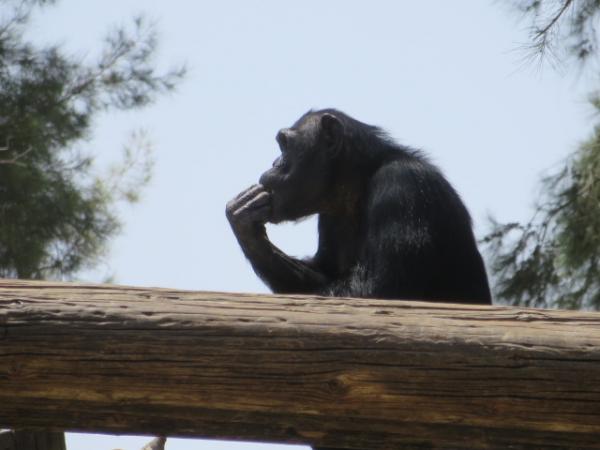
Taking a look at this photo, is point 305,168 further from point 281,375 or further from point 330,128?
point 281,375

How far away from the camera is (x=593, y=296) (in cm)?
834

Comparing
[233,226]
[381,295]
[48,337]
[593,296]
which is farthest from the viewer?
[593,296]

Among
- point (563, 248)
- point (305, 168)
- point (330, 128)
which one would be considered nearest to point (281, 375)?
point (305, 168)

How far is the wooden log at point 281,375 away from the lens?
292cm

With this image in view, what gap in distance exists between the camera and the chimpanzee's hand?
5.61 metres

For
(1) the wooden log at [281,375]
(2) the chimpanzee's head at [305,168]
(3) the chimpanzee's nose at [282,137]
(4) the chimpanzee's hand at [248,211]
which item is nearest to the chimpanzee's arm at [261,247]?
(4) the chimpanzee's hand at [248,211]

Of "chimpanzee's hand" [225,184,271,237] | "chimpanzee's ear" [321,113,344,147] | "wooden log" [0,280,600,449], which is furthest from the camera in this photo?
"chimpanzee's ear" [321,113,344,147]

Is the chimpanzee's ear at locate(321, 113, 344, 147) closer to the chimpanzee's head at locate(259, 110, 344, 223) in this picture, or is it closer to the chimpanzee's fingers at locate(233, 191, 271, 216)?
the chimpanzee's head at locate(259, 110, 344, 223)

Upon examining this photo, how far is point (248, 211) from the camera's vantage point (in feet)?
18.6

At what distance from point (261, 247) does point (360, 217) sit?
19.8 inches

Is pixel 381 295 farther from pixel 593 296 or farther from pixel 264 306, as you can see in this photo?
pixel 593 296

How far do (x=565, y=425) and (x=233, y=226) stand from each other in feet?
9.30

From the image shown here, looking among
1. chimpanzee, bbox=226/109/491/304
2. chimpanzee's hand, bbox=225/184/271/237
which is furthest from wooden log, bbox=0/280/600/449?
chimpanzee's hand, bbox=225/184/271/237

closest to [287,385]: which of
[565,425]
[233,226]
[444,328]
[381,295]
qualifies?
[444,328]
